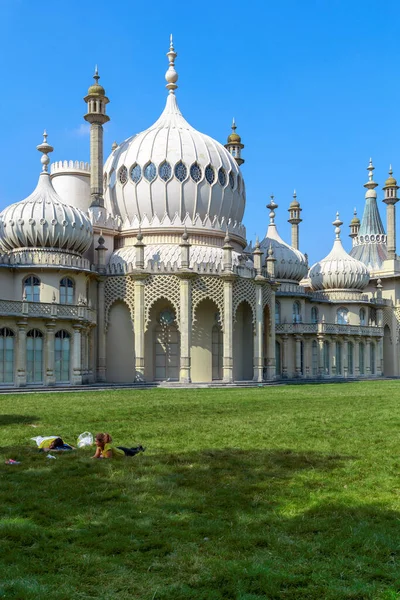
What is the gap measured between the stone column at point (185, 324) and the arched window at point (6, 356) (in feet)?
30.6

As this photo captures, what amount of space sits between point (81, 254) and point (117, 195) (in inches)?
257

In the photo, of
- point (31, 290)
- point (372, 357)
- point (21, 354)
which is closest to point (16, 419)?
point (21, 354)

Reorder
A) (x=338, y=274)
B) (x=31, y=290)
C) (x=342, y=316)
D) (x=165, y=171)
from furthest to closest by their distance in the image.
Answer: (x=342, y=316) → (x=338, y=274) → (x=165, y=171) → (x=31, y=290)

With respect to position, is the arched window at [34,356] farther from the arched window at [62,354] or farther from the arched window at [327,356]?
the arched window at [327,356]

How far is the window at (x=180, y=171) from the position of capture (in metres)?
39.5

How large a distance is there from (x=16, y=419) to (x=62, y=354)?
624 inches

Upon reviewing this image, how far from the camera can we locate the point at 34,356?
30375 mm

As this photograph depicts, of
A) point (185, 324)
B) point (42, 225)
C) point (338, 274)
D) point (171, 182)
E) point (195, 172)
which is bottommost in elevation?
point (185, 324)

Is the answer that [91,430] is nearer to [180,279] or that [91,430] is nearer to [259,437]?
[259,437]

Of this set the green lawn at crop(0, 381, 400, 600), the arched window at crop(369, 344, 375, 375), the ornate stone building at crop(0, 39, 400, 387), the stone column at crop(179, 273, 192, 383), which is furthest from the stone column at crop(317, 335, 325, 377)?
the green lawn at crop(0, 381, 400, 600)

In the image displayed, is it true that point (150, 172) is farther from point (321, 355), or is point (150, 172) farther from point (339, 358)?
point (339, 358)

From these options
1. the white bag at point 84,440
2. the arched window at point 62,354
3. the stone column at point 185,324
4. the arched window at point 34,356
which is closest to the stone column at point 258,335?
the stone column at point 185,324

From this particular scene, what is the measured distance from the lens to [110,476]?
30.3 feet

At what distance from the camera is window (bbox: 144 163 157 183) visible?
3941 centimetres
